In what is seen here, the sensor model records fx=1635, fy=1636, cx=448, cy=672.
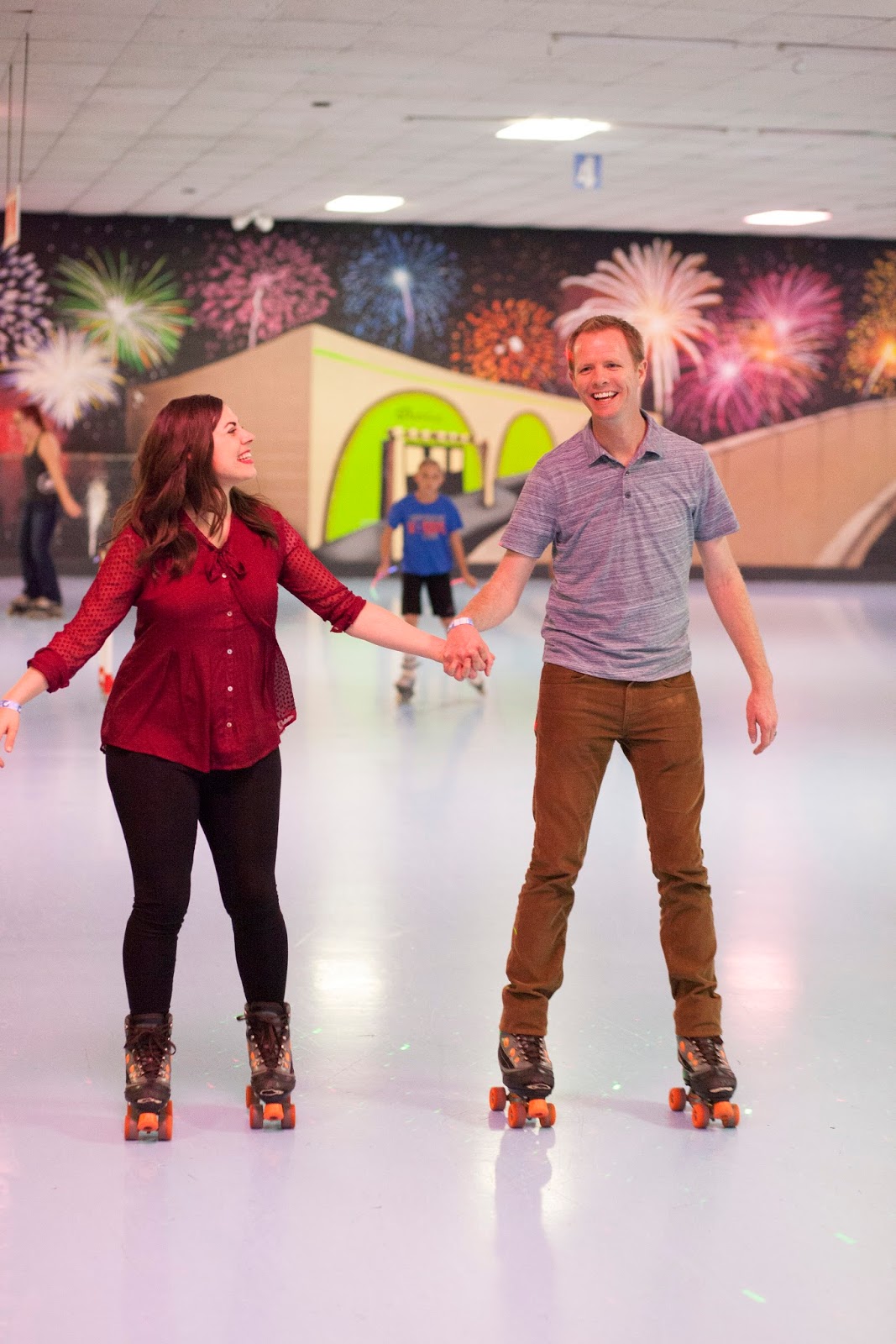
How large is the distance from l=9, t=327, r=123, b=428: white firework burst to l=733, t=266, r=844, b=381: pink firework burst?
721 centimetres

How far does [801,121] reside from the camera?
12164mm

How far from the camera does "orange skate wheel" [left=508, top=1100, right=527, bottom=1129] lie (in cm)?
290

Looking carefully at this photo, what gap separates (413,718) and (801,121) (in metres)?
6.63

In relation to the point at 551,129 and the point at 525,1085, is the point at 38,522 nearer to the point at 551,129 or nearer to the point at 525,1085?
the point at 551,129

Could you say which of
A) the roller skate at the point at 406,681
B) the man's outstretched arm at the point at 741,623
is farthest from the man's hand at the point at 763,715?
the roller skate at the point at 406,681

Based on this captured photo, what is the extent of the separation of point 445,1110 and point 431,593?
6.16 meters

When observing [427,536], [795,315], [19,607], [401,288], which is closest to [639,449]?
[427,536]

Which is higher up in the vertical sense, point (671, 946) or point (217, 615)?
point (217, 615)

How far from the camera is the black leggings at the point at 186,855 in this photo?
2.83m

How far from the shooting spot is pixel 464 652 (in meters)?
3.06

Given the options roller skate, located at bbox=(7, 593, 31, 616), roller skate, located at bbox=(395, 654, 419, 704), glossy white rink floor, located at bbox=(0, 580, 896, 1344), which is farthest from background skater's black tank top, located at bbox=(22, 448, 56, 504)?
glossy white rink floor, located at bbox=(0, 580, 896, 1344)

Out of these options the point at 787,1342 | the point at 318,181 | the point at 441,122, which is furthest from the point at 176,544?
the point at 318,181

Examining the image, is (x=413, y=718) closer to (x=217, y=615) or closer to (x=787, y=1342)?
(x=217, y=615)

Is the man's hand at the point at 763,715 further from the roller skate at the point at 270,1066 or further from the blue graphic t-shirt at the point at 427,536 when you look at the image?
the blue graphic t-shirt at the point at 427,536
